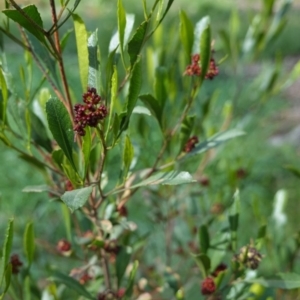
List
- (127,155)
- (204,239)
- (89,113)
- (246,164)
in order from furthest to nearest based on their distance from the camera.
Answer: (246,164)
(204,239)
(127,155)
(89,113)

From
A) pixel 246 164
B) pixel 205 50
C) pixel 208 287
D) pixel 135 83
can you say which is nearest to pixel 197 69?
pixel 205 50

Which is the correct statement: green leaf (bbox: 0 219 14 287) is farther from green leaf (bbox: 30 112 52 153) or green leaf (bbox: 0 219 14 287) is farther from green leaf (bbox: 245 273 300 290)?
green leaf (bbox: 245 273 300 290)

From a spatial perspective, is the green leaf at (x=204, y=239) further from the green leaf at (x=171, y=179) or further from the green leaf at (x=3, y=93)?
the green leaf at (x=3, y=93)

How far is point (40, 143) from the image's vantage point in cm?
67

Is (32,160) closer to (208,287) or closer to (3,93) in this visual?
(3,93)

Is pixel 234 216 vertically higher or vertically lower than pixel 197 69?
lower

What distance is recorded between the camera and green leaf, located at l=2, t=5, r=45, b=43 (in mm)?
482

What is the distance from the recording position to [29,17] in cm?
49

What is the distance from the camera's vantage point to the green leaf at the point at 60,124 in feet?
1.59

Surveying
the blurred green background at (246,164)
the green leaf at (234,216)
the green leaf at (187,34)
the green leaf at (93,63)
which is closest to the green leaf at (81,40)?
the green leaf at (93,63)

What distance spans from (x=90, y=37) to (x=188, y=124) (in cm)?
17

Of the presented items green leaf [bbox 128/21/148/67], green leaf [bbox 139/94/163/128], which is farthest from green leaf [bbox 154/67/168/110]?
green leaf [bbox 128/21/148/67]

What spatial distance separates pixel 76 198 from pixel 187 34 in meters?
0.25

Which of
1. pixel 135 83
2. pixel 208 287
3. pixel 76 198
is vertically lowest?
pixel 208 287
